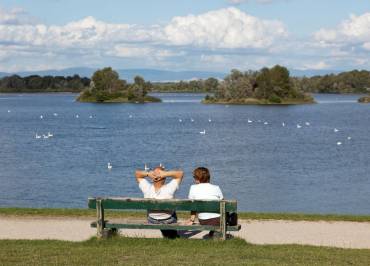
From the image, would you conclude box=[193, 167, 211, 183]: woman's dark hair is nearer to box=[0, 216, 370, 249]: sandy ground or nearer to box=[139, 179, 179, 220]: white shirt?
box=[139, 179, 179, 220]: white shirt

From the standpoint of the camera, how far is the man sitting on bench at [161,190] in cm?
1412

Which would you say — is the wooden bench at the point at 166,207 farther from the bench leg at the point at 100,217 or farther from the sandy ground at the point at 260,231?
the sandy ground at the point at 260,231

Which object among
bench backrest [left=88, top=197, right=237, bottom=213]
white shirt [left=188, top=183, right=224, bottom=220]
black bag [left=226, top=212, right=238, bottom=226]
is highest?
white shirt [left=188, top=183, right=224, bottom=220]

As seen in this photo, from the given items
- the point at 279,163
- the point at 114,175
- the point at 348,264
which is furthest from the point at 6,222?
the point at 279,163

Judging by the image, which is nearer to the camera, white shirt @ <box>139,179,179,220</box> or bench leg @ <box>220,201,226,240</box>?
bench leg @ <box>220,201,226,240</box>

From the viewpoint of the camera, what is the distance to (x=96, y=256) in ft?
40.2

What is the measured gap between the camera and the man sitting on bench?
14.1 metres

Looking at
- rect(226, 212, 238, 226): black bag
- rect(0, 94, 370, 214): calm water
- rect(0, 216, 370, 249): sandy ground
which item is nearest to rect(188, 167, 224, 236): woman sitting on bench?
rect(226, 212, 238, 226): black bag

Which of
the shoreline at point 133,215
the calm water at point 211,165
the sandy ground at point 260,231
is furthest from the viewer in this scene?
the calm water at point 211,165

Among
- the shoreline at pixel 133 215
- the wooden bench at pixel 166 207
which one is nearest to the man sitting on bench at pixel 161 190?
the wooden bench at pixel 166 207

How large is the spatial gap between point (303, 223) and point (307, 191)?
718 inches

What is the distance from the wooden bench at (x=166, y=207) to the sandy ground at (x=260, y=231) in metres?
1.67

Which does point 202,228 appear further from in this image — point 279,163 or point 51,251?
point 279,163

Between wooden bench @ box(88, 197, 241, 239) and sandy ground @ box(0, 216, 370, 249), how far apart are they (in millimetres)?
1669
